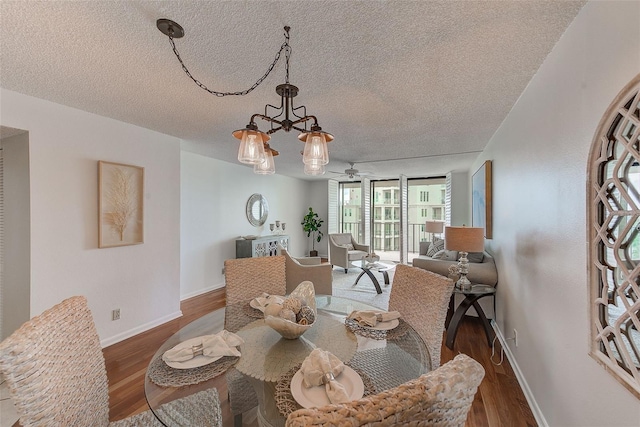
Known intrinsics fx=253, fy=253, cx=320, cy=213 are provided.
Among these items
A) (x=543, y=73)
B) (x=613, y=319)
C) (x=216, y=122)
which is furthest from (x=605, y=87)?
(x=216, y=122)

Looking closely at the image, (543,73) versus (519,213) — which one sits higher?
(543,73)

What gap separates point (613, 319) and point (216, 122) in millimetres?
3111

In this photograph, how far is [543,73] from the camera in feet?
5.27

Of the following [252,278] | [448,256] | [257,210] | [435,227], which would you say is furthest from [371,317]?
[435,227]

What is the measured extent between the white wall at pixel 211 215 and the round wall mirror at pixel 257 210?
10 cm

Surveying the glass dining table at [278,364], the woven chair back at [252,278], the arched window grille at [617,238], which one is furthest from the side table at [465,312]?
the woven chair back at [252,278]

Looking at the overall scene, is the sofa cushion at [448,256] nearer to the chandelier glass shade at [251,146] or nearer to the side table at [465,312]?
the side table at [465,312]

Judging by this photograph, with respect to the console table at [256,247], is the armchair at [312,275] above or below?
below

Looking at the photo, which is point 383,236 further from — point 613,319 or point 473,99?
point 613,319

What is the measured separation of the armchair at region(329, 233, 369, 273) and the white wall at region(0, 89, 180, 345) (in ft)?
10.00

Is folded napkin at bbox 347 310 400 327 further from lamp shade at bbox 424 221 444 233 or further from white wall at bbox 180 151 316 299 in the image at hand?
lamp shade at bbox 424 221 444 233

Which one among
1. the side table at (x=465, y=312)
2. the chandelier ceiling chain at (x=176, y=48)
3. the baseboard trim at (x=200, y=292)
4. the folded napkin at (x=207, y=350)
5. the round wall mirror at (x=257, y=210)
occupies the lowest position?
the baseboard trim at (x=200, y=292)

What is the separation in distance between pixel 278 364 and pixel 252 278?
994mm

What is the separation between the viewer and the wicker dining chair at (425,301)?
138cm
